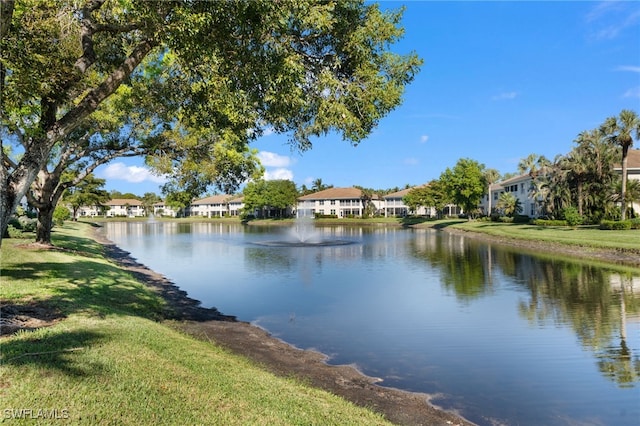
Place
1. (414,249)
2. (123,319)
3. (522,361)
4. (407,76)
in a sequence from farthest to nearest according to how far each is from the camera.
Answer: (414,249) → (522,361) → (123,319) → (407,76)

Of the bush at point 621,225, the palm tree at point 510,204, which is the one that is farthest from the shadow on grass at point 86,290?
the palm tree at point 510,204

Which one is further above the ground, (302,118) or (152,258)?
(302,118)

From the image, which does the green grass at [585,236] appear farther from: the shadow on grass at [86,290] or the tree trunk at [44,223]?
the tree trunk at [44,223]

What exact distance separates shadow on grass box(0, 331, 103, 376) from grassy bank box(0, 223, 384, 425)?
0.01 metres

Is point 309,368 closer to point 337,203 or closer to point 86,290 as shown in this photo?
point 86,290

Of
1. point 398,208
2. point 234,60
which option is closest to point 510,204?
point 398,208

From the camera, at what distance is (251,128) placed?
11.6 m

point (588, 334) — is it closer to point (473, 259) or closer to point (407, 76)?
point (407, 76)

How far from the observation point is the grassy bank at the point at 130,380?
19.4 feet

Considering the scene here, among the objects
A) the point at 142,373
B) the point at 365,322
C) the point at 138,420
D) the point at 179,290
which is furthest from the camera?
the point at 179,290

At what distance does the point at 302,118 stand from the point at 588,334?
12136 mm

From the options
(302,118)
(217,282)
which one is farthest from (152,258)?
(302,118)

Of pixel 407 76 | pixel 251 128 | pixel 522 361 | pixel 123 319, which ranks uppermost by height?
pixel 407 76

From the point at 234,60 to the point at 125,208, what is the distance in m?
198
